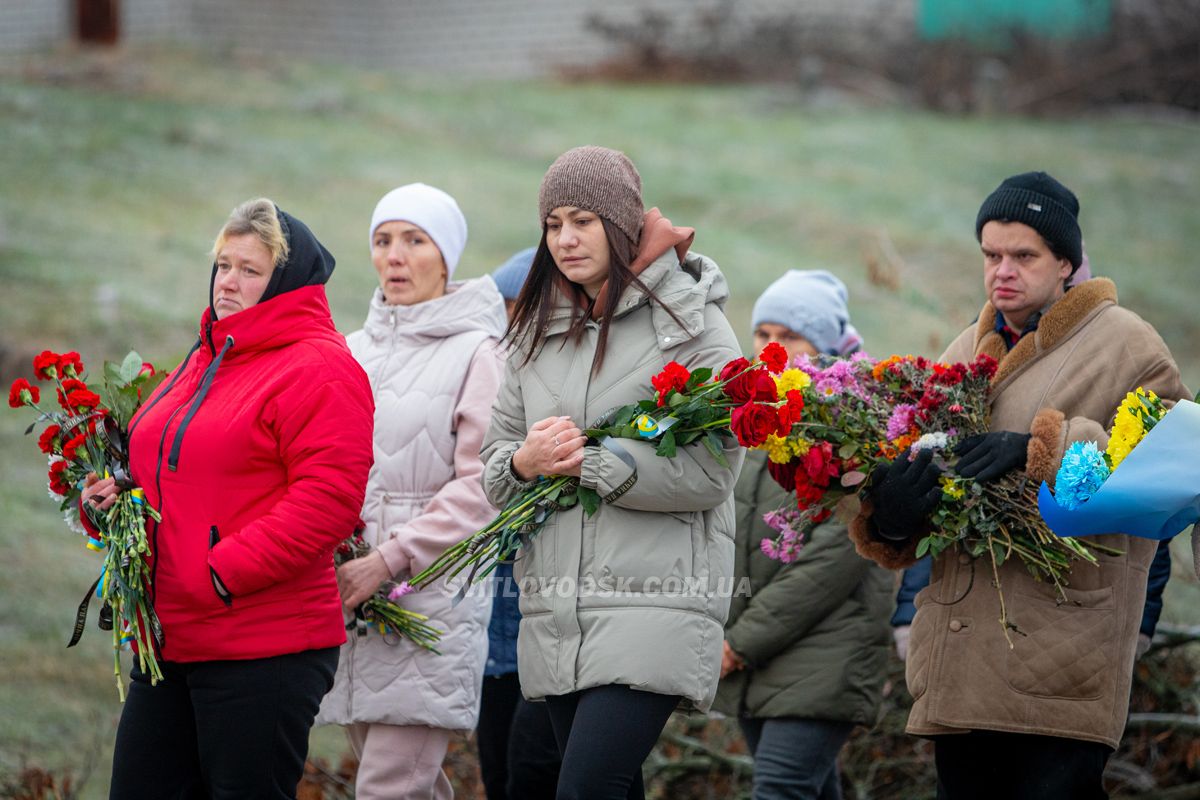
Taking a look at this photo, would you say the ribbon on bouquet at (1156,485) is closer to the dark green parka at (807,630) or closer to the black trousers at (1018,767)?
the black trousers at (1018,767)

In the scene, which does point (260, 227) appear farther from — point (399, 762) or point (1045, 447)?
point (1045, 447)

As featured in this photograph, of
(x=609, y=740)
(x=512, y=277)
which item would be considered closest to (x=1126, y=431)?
A: (x=609, y=740)

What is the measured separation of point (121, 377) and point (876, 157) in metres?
10.3

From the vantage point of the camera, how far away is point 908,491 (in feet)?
11.0

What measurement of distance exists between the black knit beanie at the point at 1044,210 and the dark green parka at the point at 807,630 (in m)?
1.20

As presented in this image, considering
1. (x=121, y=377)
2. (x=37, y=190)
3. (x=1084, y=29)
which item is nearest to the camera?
(x=121, y=377)

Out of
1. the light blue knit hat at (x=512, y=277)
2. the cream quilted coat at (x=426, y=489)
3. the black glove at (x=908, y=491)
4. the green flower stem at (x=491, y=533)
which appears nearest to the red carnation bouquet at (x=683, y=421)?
the green flower stem at (x=491, y=533)

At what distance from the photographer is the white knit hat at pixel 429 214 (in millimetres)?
4402

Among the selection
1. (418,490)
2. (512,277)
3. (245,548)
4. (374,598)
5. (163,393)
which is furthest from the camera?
(512,277)

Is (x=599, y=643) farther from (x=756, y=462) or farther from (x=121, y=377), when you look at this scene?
(x=121, y=377)

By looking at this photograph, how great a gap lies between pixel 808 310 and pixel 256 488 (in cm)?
199

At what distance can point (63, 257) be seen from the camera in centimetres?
882

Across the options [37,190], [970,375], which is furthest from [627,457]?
[37,190]

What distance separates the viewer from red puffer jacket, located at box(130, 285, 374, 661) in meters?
3.36
